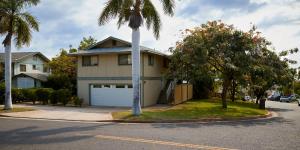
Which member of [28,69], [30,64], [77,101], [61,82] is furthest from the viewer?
[30,64]

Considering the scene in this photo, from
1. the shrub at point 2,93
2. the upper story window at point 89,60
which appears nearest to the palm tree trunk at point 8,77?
the shrub at point 2,93

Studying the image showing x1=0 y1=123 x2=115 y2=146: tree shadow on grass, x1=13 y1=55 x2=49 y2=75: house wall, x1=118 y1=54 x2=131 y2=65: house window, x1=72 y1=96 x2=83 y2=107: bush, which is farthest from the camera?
x1=13 y1=55 x2=49 y2=75: house wall

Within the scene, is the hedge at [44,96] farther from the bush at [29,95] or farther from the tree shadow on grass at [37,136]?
the tree shadow on grass at [37,136]

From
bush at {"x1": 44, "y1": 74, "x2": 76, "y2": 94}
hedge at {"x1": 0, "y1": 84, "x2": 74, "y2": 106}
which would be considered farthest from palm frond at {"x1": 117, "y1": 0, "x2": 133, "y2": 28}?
bush at {"x1": 44, "y1": 74, "x2": 76, "y2": 94}

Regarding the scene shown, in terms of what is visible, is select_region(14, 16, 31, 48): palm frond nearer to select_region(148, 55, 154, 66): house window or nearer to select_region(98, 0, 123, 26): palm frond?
select_region(98, 0, 123, 26): palm frond

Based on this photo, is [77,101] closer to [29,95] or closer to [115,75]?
[115,75]

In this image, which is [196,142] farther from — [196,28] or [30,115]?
[196,28]

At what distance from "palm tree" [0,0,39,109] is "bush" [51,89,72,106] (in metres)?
4.70

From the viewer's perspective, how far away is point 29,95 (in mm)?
28672

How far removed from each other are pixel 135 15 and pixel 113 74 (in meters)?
9.30

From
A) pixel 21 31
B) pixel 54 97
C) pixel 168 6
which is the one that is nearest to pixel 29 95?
pixel 54 97

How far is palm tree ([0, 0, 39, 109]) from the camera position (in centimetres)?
2233

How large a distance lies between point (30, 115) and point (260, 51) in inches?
663

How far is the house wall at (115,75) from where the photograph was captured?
26359 mm
